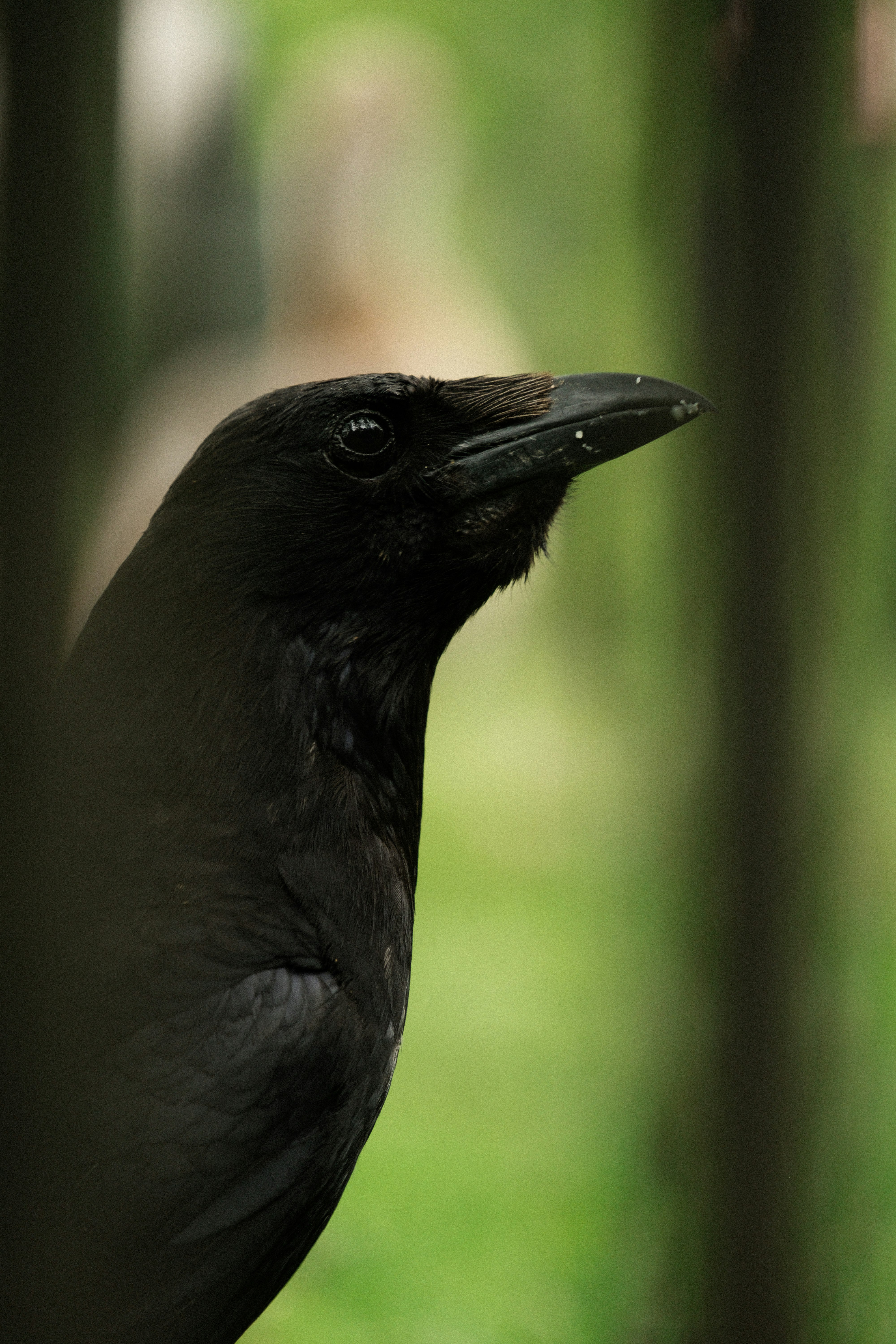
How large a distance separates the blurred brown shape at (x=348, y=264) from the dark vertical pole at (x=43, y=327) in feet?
3.07

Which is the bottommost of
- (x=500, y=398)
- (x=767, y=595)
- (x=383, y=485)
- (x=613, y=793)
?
Result: (x=613, y=793)

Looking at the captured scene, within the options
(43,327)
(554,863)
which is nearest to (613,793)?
(554,863)

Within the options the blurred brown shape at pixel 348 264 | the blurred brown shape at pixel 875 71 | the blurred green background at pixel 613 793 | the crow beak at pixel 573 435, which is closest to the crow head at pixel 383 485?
the crow beak at pixel 573 435

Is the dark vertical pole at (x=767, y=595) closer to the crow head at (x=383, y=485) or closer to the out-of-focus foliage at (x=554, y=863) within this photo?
the out-of-focus foliage at (x=554, y=863)

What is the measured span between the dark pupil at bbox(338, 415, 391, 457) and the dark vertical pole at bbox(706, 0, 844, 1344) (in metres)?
0.83

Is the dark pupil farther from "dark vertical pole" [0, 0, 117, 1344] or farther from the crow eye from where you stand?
"dark vertical pole" [0, 0, 117, 1344]

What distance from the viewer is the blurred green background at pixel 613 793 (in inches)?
37.0

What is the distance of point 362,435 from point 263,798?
0.48m

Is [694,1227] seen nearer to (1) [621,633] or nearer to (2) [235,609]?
(2) [235,609]

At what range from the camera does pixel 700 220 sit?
2.94 ft

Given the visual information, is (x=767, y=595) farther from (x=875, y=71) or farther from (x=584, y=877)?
(x=584, y=877)

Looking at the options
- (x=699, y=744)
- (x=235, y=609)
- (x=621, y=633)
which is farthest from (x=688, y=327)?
(x=621, y=633)

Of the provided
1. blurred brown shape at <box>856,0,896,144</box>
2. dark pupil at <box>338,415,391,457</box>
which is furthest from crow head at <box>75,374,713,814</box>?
blurred brown shape at <box>856,0,896,144</box>

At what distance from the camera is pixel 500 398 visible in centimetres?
173
